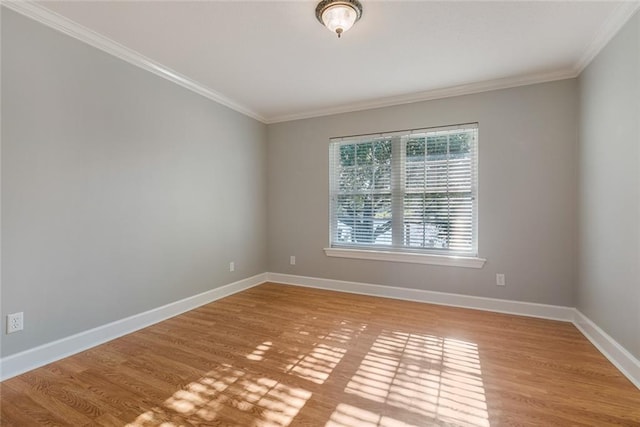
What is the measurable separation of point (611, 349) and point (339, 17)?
3046mm

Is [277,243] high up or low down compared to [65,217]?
down

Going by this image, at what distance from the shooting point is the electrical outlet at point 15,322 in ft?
6.44

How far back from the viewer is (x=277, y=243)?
14.8 feet

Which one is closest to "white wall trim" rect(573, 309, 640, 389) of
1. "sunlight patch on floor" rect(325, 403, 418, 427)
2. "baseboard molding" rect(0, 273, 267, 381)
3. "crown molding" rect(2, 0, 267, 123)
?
"sunlight patch on floor" rect(325, 403, 418, 427)

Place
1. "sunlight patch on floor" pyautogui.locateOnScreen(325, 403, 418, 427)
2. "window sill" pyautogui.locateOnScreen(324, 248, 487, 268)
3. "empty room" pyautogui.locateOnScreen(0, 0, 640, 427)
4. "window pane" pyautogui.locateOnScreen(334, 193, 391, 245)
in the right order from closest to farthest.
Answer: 1. "sunlight patch on floor" pyautogui.locateOnScreen(325, 403, 418, 427)
2. "empty room" pyautogui.locateOnScreen(0, 0, 640, 427)
3. "window sill" pyautogui.locateOnScreen(324, 248, 487, 268)
4. "window pane" pyautogui.locateOnScreen(334, 193, 391, 245)

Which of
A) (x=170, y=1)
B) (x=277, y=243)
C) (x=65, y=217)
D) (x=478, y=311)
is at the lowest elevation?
(x=478, y=311)

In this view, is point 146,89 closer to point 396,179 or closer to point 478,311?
point 396,179

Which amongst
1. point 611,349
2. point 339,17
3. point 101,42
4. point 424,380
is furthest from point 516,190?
point 101,42

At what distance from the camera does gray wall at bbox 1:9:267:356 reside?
2.01m

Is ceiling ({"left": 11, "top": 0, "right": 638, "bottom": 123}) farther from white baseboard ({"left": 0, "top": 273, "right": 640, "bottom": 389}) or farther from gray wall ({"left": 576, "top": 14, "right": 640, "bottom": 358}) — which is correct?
white baseboard ({"left": 0, "top": 273, "right": 640, "bottom": 389})

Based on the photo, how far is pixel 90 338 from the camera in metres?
2.39

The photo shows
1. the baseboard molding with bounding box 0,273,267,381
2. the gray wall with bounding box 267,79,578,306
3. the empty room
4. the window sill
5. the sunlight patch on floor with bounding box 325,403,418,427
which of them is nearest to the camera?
the sunlight patch on floor with bounding box 325,403,418,427

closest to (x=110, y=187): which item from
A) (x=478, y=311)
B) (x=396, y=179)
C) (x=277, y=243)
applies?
(x=277, y=243)

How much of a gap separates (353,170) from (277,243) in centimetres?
157
